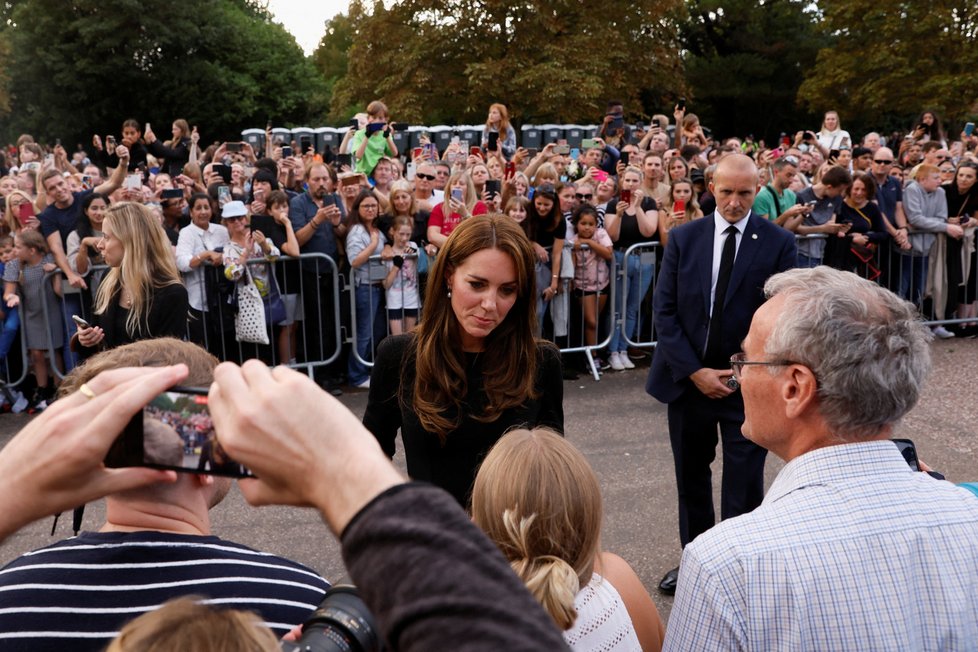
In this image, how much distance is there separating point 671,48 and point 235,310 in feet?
92.5

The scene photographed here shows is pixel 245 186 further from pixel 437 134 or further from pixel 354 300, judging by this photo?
pixel 437 134

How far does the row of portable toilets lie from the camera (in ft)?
72.6

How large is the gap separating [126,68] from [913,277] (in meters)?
32.6

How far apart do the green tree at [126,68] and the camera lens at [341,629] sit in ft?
121

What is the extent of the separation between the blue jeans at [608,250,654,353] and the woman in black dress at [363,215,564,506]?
5.74 metres

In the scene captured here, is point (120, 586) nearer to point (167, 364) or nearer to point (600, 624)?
point (167, 364)

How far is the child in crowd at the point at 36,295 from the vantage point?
7.53m

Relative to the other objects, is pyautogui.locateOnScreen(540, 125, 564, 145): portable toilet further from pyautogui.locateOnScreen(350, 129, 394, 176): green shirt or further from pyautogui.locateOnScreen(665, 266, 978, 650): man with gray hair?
pyautogui.locateOnScreen(665, 266, 978, 650): man with gray hair

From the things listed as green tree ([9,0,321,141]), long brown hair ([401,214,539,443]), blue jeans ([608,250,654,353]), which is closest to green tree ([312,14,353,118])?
green tree ([9,0,321,141])

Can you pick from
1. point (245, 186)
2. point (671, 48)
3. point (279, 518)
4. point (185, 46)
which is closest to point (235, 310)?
point (279, 518)

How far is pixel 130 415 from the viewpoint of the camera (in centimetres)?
112

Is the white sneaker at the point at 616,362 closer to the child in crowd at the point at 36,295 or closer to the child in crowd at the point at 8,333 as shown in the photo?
the child in crowd at the point at 36,295

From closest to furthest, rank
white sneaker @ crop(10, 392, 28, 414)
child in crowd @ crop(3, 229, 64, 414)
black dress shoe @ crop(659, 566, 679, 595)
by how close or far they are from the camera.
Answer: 1. black dress shoe @ crop(659, 566, 679, 595)
2. child in crowd @ crop(3, 229, 64, 414)
3. white sneaker @ crop(10, 392, 28, 414)

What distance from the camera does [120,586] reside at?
1.72 meters
